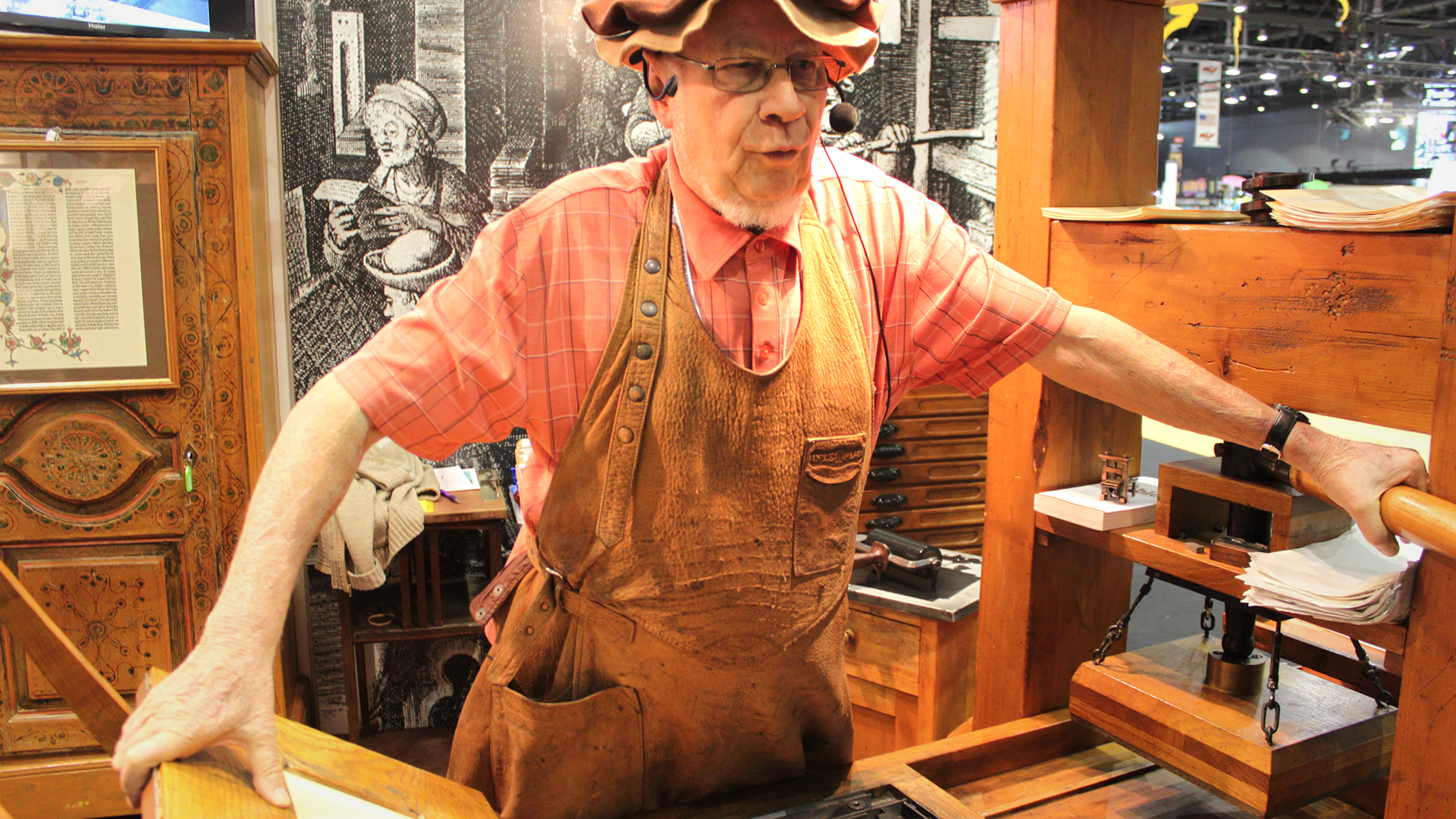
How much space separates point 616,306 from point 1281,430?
1.02m

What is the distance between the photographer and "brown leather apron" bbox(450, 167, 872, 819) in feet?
4.52

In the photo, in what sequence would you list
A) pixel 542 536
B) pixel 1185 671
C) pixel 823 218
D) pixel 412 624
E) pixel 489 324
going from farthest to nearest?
pixel 412 624, pixel 1185 671, pixel 823 218, pixel 542 536, pixel 489 324

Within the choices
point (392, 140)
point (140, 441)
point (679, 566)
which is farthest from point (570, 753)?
point (392, 140)

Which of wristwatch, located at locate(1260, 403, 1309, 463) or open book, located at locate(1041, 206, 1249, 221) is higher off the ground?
open book, located at locate(1041, 206, 1249, 221)

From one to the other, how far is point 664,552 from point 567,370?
296 mm

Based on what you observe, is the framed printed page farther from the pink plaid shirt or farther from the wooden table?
the pink plaid shirt

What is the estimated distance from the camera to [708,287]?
4.66ft

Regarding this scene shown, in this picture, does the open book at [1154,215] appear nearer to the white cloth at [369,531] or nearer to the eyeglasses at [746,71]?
the eyeglasses at [746,71]

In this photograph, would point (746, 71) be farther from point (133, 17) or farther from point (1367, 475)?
point (133, 17)

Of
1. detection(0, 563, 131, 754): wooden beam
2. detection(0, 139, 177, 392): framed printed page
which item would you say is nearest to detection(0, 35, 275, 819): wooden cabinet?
detection(0, 139, 177, 392): framed printed page

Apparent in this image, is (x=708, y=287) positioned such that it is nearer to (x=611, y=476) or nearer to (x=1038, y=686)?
(x=611, y=476)

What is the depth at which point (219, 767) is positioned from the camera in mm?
1026

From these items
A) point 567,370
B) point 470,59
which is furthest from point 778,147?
point 470,59

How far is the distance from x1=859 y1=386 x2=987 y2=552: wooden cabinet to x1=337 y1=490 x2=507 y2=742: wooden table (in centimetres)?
141
